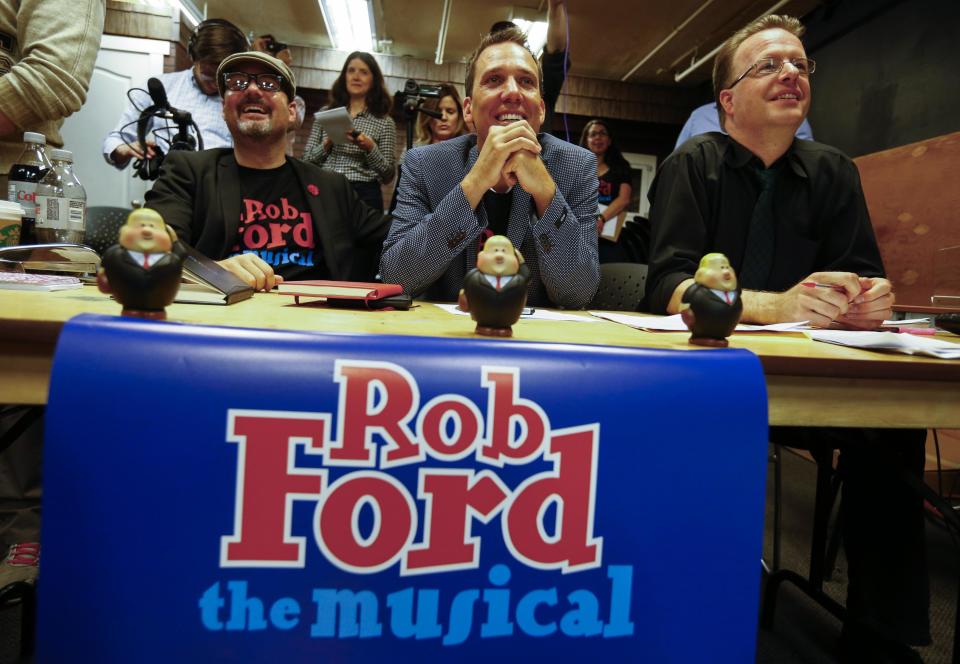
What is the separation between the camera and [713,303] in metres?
0.65

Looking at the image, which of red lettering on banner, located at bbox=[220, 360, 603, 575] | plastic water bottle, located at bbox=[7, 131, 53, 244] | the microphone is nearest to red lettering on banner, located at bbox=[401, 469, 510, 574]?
red lettering on banner, located at bbox=[220, 360, 603, 575]

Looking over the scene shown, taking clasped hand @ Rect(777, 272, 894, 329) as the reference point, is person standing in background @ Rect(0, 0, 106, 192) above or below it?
above

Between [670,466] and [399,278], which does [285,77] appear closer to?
[399,278]

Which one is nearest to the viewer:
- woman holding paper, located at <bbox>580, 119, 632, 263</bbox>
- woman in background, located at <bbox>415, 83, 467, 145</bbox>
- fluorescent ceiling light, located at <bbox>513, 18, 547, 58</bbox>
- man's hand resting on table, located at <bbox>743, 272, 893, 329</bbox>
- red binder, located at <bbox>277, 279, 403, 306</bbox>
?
red binder, located at <bbox>277, 279, 403, 306</bbox>

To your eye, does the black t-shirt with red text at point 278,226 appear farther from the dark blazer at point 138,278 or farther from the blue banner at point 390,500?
the blue banner at point 390,500

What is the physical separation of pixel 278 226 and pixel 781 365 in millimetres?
1330

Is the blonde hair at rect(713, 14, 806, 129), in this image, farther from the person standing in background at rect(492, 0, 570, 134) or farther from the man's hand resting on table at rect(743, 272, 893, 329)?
the man's hand resting on table at rect(743, 272, 893, 329)

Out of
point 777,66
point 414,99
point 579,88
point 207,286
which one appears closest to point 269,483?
point 207,286

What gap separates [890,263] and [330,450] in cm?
364

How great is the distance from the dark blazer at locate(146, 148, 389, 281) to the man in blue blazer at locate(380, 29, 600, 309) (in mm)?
253

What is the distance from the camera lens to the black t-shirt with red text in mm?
1522

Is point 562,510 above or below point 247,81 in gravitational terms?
below

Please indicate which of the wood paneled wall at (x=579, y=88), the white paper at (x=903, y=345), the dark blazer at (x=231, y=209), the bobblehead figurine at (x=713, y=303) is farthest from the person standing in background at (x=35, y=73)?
the wood paneled wall at (x=579, y=88)

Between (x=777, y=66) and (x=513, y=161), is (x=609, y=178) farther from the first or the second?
(x=513, y=161)
